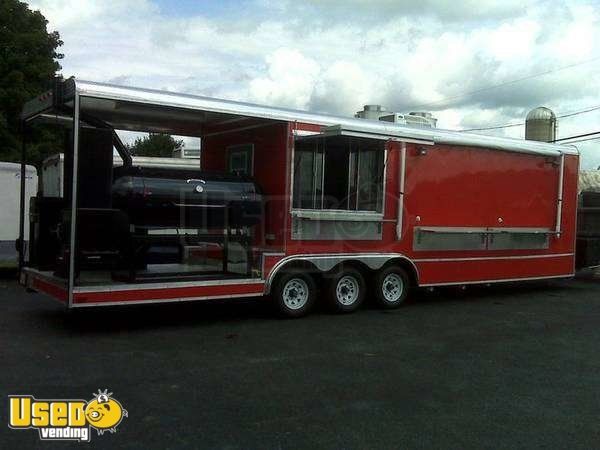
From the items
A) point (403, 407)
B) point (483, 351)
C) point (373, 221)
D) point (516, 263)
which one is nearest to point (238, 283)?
point (373, 221)

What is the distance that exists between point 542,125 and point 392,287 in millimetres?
13605

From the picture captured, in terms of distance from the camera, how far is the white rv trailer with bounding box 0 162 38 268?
14.5 meters

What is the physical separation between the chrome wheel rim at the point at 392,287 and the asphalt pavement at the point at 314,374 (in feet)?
0.98

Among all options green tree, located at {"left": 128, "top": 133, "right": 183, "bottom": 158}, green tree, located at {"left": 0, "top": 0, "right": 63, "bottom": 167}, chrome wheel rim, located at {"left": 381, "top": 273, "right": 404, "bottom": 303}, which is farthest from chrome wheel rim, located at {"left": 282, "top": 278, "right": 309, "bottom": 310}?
green tree, located at {"left": 128, "top": 133, "right": 183, "bottom": 158}

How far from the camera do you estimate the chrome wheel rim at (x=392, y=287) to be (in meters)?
10.2

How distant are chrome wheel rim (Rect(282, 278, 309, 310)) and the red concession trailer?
22 mm

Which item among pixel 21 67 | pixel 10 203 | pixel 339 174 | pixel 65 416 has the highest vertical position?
pixel 21 67

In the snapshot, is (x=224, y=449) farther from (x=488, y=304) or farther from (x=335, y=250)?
(x=488, y=304)

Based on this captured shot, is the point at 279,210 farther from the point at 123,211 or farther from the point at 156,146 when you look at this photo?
the point at 156,146

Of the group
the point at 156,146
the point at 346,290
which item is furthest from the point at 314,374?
the point at 156,146

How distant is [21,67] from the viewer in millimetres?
25156

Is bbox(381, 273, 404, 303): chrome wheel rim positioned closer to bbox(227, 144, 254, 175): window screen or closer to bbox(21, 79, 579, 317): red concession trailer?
bbox(21, 79, 579, 317): red concession trailer

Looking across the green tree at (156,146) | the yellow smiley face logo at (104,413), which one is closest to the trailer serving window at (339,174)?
the yellow smiley face logo at (104,413)

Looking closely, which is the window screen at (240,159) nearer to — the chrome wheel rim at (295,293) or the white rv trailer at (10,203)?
the chrome wheel rim at (295,293)
